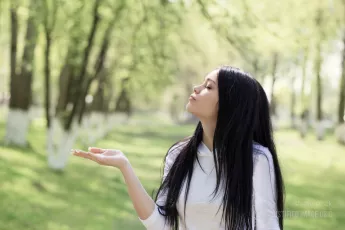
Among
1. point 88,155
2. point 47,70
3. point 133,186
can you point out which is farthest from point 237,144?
point 47,70

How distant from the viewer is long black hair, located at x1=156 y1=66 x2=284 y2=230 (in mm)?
2693

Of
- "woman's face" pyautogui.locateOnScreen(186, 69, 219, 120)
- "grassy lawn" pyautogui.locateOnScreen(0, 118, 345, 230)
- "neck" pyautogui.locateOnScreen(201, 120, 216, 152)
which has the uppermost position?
"woman's face" pyautogui.locateOnScreen(186, 69, 219, 120)

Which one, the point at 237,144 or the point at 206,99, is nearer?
the point at 237,144

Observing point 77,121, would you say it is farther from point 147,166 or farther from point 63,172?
point 147,166

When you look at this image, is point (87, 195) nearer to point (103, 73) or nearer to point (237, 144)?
point (237, 144)

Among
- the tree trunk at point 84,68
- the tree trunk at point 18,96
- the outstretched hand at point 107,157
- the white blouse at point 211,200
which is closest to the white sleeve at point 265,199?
the white blouse at point 211,200

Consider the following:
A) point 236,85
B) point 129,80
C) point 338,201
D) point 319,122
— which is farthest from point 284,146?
point 236,85

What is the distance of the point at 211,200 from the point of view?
2.75 m

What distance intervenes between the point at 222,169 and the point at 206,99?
1.08 feet

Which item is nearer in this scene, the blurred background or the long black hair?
the long black hair

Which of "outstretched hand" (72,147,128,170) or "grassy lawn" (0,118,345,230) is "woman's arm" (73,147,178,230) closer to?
"outstretched hand" (72,147,128,170)

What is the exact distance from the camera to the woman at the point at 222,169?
105 inches

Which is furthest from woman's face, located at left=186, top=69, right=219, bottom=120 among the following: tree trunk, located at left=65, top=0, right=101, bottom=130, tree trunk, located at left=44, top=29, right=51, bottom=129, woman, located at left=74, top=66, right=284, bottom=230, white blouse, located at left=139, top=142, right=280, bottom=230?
tree trunk, located at left=44, top=29, right=51, bottom=129

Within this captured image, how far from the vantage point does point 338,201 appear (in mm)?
14484
